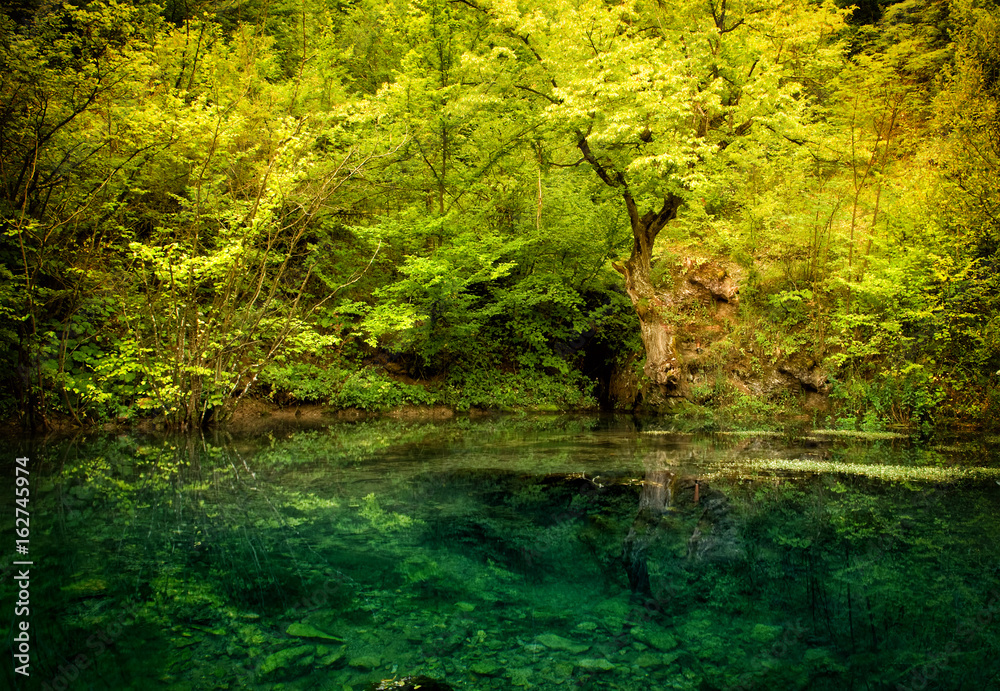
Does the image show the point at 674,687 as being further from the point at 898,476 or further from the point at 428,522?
the point at 898,476

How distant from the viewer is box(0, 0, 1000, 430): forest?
32.1 ft

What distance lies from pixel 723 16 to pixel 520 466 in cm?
1209

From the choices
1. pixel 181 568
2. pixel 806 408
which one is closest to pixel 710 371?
pixel 806 408

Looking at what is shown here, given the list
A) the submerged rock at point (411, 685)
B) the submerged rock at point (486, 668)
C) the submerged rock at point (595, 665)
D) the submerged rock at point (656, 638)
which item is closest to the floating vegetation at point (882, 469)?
the submerged rock at point (656, 638)

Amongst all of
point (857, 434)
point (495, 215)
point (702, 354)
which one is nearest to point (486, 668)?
point (857, 434)

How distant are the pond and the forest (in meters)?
3.88

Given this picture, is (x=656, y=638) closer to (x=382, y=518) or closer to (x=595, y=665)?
(x=595, y=665)

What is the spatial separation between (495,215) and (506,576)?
1345 cm

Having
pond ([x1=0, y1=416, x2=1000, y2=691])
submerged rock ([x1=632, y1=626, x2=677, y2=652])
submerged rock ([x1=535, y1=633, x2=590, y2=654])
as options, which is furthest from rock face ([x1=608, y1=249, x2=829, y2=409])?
submerged rock ([x1=535, y1=633, x2=590, y2=654])

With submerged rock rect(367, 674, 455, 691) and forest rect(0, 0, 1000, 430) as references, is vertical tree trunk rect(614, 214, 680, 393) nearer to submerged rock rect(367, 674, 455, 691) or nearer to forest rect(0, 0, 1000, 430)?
forest rect(0, 0, 1000, 430)

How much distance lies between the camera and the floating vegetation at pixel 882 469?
6.80 metres

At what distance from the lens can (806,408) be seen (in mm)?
14008

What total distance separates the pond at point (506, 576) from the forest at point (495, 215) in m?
3.88

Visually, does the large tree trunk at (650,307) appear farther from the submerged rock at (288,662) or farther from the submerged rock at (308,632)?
the submerged rock at (288,662)
